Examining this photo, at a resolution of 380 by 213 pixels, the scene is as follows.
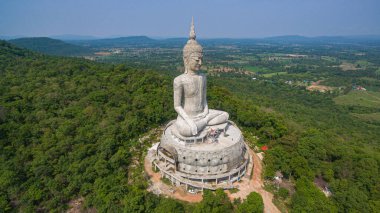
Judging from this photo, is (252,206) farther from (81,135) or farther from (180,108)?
(81,135)

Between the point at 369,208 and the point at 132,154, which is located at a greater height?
the point at 132,154

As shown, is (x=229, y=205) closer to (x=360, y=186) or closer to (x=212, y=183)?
(x=212, y=183)

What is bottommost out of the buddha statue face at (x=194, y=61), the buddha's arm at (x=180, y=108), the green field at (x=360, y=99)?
the green field at (x=360, y=99)

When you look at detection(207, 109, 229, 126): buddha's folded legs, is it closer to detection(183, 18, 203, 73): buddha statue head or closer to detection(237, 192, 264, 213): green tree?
detection(183, 18, 203, 73): buddha statue head

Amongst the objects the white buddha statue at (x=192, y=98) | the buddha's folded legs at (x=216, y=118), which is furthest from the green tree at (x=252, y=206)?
the buddha's folded legs at (x=216, y=118)

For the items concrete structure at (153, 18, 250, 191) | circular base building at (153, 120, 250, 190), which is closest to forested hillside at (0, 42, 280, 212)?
circular base building at (153, 120, 250, 190)

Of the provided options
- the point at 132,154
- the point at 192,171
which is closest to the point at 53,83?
the point at 132,154

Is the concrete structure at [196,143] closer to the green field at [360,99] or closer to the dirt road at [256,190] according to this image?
the dirt road at [256,190]
